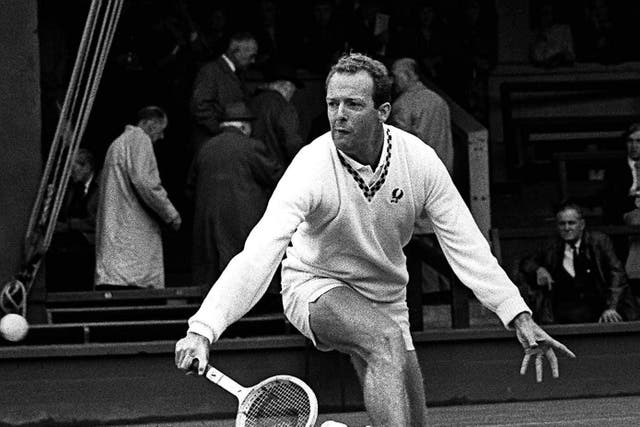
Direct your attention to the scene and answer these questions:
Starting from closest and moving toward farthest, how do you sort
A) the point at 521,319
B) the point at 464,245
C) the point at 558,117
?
the point at 521,319 → the point at 464,245 → the point at 558,117

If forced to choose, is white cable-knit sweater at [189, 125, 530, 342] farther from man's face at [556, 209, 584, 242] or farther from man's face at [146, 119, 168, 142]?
man's face at [556, 209, 584, 242]

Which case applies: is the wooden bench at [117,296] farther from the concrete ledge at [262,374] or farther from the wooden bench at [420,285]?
the wooden bench at [420,285]

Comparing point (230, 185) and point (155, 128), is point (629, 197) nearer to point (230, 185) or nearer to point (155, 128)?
point (230, 185)

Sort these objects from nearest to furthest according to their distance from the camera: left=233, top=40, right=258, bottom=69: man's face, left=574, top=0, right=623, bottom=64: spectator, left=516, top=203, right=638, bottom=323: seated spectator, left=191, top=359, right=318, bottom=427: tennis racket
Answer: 1. left=191, top=359, right=318, bottom=427: tennis racket
2. left=516, top=203, right=638, bottom=323: seated spectator
3. left=233, top=40, right=258, bottom=69: man's face
4. left=574, top=0, right=623, bottom=64: spectator

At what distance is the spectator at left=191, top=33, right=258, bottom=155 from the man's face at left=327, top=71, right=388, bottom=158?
16.1ft

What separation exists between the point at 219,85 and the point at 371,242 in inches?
197

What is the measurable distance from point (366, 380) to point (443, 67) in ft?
27.3

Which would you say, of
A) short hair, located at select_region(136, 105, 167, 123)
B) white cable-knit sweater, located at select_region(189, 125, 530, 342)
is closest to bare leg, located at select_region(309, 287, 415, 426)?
white cable-knit sweater, located at select_region(189, 125, 530, 342)

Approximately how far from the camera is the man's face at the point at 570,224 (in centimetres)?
1214

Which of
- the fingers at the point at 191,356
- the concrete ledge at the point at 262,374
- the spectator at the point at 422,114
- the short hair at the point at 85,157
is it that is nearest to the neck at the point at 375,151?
the fingers at the point at 191,356

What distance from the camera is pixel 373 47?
14.4 metres

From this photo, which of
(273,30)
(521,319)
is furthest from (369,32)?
(521,319)

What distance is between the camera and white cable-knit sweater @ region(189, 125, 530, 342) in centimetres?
717

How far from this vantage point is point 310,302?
7348 millimetres
